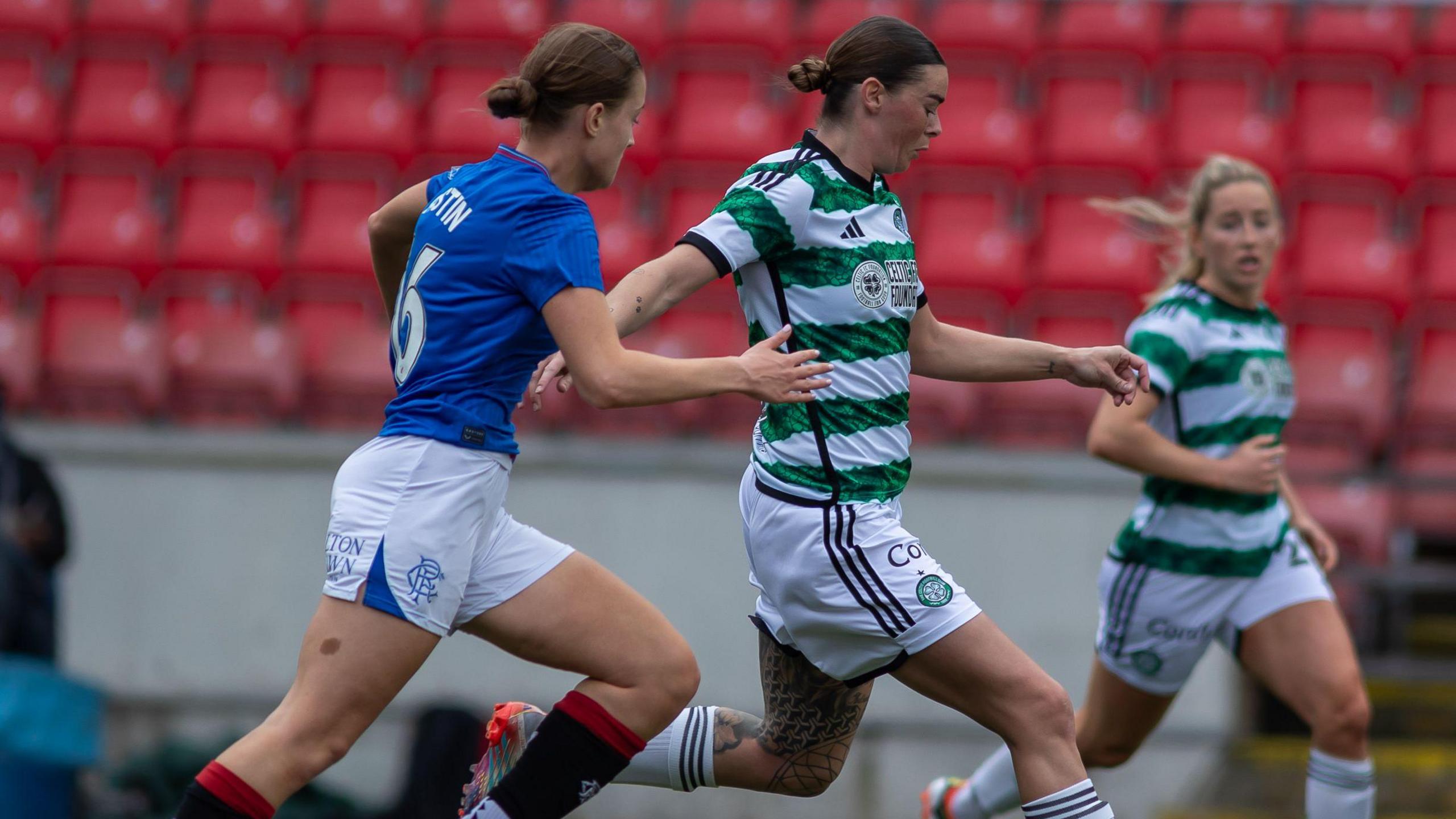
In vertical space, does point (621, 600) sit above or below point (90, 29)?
below

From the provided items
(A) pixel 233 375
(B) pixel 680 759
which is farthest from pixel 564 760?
(A) pixel 233 375

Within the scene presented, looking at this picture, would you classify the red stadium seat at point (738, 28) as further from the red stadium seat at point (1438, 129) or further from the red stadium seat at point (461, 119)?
the red stadium seat at point (1438, 129)

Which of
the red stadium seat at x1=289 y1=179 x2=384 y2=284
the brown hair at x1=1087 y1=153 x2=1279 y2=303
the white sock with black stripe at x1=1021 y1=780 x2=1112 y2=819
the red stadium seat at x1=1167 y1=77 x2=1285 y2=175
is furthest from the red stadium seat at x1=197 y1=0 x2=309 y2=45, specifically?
the white sock with black stripe at x1=1021 y1=780 x2=1112 y2=819

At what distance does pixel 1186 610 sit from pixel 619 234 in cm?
449

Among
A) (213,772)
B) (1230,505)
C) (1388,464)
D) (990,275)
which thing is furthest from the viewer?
(990,275)

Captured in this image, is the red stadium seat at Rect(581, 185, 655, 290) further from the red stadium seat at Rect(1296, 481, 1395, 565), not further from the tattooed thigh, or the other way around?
the tattooed thigh

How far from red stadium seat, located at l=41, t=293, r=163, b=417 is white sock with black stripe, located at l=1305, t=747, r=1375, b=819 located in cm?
571

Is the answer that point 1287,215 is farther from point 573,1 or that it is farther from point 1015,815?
point 573,1

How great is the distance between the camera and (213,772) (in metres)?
3.25

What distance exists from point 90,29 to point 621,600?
7895mm

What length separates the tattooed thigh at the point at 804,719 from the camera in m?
3.85

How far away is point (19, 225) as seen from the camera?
8.80 meters

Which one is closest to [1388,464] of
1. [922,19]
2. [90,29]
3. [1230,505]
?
[1230,505]

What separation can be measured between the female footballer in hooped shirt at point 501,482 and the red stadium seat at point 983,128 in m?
5.66
